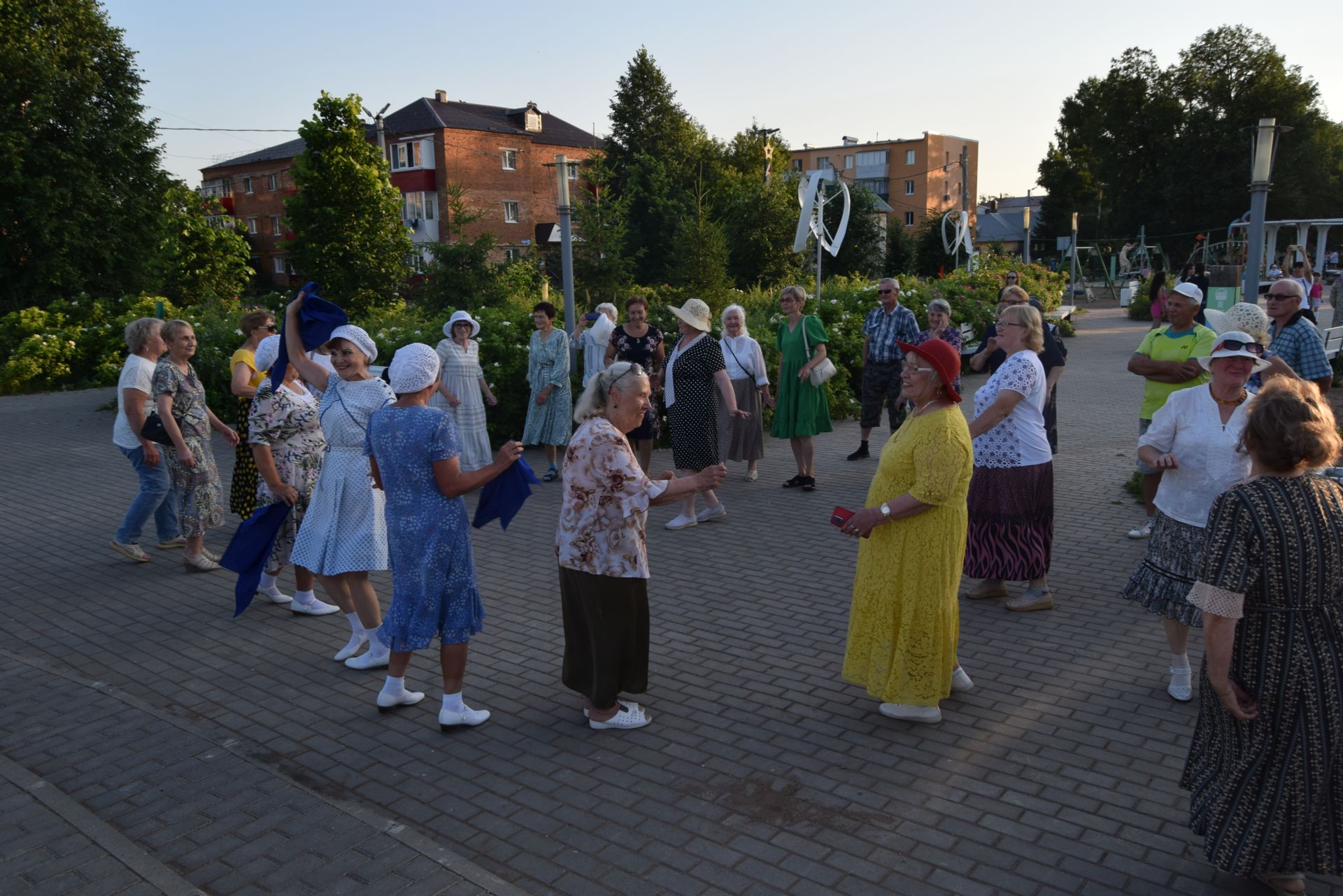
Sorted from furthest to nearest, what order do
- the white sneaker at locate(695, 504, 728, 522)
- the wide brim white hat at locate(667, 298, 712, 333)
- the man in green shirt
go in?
1. the white sneaker at locate(695, 504, 728, 522)
2. the wide brim white hat at locate(667, 298, 712, 333)
3. the man in green shirt

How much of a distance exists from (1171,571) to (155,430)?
21.3 ft

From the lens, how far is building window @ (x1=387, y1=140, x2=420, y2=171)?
176 ft

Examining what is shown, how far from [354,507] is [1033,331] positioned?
3.96 meters

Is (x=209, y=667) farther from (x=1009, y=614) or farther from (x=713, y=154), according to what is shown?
(x=713, y=154)

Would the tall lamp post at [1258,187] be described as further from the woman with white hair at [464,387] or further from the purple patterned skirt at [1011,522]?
the woman with white hair at [464,387]

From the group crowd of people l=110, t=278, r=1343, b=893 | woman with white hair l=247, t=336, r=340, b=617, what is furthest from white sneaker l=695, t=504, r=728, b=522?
woman with white hair l=247, t=336, r=340, b=617

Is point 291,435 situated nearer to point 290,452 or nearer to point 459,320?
point 290,452

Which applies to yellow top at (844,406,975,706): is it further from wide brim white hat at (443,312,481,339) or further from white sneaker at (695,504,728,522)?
wide brim white hat at (443,312,481,339)

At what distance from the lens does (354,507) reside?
5086 millimetres

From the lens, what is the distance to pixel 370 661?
208 inches

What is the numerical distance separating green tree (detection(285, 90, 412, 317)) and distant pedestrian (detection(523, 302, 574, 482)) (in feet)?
50.4

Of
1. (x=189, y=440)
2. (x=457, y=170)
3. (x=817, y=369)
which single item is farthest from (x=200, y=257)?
(x=817, y=369)

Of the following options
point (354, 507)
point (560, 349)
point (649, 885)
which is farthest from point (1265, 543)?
point (560, 349)

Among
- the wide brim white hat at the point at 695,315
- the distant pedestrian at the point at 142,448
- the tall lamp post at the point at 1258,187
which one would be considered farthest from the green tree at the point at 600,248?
the distant pedestrian at the point at 142,448
